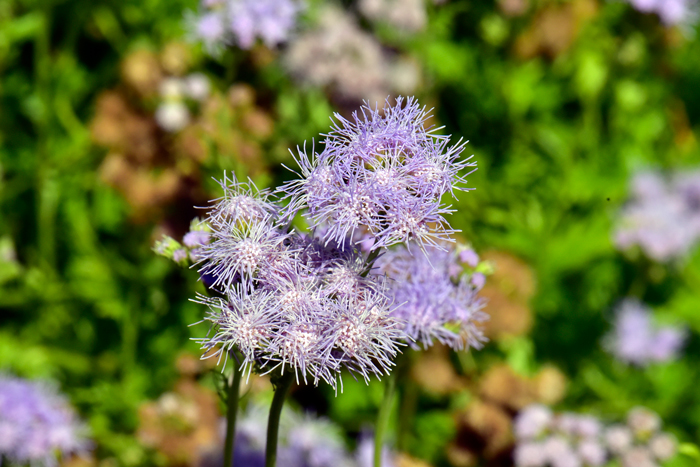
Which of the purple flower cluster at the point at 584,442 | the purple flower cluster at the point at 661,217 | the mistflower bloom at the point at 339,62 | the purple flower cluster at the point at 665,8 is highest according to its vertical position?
the purple flower cluster at the point at 665,8

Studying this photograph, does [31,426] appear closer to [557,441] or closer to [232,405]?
[232,405]

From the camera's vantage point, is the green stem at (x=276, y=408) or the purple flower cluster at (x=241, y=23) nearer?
the green stem at (x=276, y=408)

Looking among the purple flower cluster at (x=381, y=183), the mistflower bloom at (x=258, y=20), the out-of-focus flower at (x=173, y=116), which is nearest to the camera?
the purple flower cluster at (x=381, y=183)

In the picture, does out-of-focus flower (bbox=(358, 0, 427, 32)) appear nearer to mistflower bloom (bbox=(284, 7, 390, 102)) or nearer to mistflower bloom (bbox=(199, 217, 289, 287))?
mistflower bloom (bbox=(284, 7, 390, 102))

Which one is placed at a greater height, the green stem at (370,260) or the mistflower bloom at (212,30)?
the mistflower bloom at (212,30)

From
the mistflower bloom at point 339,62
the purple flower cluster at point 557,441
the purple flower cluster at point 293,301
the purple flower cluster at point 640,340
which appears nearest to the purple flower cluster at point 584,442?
the purple flower cluster at point 557,441

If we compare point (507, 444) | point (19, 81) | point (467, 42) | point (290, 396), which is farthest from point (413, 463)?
point (19, 81)

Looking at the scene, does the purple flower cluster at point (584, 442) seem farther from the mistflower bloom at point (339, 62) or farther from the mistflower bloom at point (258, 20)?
the mistflower bloom at point (258, 20)

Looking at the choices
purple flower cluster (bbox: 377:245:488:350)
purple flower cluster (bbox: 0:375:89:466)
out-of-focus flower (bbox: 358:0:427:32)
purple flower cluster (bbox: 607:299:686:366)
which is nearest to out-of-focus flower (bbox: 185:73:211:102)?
out-of-focus flower (bbox: 358:0:427:32)
